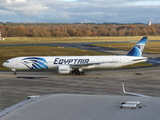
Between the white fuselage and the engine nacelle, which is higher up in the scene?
the white fuselage

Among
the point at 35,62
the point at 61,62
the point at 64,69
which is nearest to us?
the point at 64,69

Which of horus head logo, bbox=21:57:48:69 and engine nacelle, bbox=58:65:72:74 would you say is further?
horus head logo, bbox=21:57:48:69

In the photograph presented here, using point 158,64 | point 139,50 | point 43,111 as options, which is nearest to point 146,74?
point 139,50

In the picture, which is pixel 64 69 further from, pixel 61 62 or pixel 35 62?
pixel 35 62

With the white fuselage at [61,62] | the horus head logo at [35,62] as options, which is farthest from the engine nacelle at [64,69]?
the horus head logo at [35,62]

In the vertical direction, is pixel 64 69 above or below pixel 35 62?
below

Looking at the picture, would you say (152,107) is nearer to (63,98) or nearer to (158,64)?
(63,98)

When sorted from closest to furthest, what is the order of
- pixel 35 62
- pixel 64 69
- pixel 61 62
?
pixel 64 69 < pixel 35 62 < pixel 61 62

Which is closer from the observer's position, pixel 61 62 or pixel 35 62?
pixel 35 62

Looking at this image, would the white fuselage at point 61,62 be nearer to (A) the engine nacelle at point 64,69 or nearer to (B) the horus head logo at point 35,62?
(B) the horus head logo at point 35,62

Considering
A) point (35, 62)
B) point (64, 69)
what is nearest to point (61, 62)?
point (64, 69)

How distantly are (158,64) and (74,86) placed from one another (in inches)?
1265

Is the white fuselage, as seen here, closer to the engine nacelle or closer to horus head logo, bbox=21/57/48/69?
horus head logo, bbox=21/57/48/69

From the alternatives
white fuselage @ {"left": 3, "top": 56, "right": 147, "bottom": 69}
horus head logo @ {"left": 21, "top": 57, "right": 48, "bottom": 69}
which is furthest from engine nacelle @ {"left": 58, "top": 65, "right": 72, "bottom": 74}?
horus head logo @ {"left": 21, "top": 57, "right": 48, "bottom": 69}
